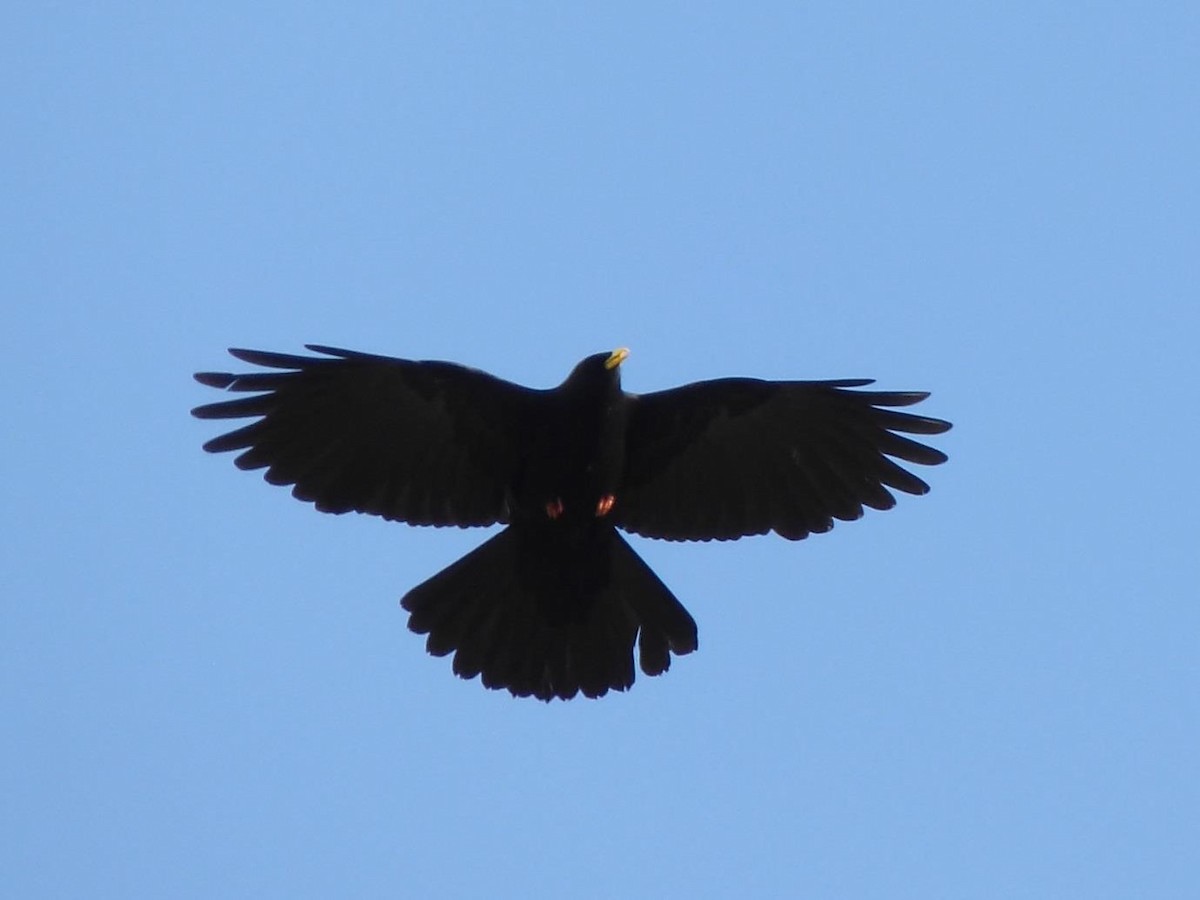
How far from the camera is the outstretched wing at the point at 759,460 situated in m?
10.6

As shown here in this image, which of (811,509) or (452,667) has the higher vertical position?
(811,509)

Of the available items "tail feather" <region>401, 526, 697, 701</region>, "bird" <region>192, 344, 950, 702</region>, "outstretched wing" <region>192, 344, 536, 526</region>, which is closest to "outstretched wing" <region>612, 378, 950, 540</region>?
"bird" <region>192, 344, 950, 702</region>

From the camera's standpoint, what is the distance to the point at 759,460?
35.5 feet

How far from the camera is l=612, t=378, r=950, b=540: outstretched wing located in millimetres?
10641

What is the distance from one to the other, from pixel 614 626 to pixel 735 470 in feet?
3.93

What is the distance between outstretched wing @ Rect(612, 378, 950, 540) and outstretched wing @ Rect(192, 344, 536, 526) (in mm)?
832

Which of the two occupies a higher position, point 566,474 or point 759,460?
point 759,460

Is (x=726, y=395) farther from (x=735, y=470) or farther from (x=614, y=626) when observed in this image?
(x=614, y=626)

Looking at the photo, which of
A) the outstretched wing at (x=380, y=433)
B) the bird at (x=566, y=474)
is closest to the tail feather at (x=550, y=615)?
the bird at (x=566, y=474)

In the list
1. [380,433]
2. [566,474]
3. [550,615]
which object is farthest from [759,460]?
[380,433]

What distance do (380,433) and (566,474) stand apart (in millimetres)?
1134

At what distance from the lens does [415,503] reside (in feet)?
34.6

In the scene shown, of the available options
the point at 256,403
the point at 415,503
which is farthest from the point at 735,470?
the point at 256,403

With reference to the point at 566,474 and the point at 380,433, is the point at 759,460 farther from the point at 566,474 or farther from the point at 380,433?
the point at 380,433
